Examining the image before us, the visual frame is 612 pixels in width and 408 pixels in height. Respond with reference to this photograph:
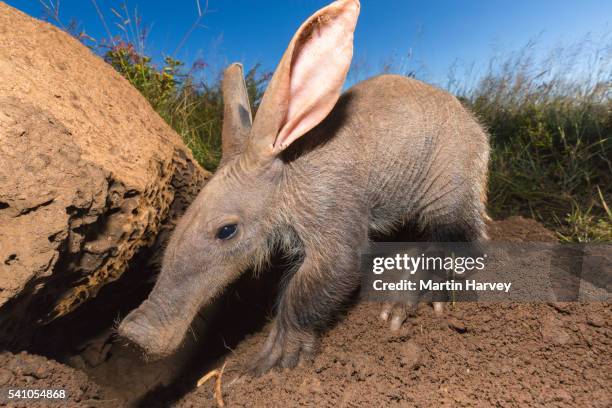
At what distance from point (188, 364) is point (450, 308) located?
2.06 meters

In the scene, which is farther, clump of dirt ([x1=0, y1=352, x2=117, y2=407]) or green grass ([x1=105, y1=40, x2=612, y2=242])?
green grass ([x1=105, y1=40, x2=612, y2=242])

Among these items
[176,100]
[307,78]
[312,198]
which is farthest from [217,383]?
[176,100]

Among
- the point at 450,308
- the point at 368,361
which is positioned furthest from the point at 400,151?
the point at 368,361

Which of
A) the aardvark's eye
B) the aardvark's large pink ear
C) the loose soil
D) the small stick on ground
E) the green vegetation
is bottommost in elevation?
the small stick on ground

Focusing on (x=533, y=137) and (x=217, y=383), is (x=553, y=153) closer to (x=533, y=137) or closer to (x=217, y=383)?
(x=533, y=137)

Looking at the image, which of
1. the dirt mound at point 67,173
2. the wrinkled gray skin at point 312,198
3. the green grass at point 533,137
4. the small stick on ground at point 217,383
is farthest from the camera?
the green grass at point 533,137

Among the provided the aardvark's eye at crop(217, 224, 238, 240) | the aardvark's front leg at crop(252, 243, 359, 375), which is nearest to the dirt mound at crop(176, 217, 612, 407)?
the aardvark's front leg at crop(252, 243, 359, 375)

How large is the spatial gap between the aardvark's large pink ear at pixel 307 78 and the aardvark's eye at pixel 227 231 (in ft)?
1.62

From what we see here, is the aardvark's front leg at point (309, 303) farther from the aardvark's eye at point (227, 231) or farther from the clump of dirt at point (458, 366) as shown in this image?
the aardvark's eye at point (227, 231)

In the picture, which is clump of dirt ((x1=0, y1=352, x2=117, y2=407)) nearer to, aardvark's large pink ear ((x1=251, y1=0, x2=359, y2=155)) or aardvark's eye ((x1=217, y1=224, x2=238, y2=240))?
aardvark's eye ((x1=217, y1=224, x2=238, y2=240))

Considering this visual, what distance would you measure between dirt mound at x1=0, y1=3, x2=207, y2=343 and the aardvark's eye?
59 centimetres

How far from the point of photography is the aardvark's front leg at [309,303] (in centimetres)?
320

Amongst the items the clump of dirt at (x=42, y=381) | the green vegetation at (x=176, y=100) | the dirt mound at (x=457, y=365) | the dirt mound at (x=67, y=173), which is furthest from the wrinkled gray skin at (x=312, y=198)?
the green vegetation at (x=176, y=100)

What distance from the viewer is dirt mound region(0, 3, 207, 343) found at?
8.33 feet
